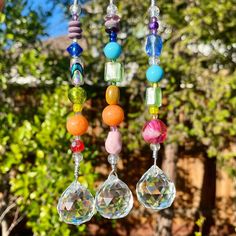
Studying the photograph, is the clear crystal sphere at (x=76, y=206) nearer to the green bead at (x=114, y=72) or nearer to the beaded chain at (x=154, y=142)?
the beaded chain at (x=154, y=142)

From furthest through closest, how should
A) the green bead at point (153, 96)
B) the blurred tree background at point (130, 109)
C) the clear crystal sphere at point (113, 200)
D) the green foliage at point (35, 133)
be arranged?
the blurred tree background at point (130, 109) < the green foliage at point (35, 133) < the green bead at point (153, 96) < the clear crystal sphere at point (113, 200)

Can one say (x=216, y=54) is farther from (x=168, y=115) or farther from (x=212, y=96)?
(x=168, y=115)

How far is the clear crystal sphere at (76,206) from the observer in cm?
159

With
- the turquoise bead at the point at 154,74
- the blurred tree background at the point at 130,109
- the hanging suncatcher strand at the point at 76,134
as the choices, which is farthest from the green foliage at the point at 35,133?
the turquoise bead at the point at 154,74

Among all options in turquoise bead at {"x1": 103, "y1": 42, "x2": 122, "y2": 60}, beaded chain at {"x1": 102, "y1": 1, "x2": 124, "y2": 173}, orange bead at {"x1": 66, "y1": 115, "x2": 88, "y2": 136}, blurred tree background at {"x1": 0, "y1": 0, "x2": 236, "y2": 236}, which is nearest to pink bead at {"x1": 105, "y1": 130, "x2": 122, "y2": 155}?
beaded chain at {"x1": 102, "y1": 1, "x2": 124, "y2": 173}

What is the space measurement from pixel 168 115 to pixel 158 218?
36.6 inches

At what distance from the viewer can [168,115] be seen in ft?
15.2

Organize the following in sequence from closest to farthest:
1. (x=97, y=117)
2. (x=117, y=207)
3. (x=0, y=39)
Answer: (x=117, y=207) → (x=0, y=39) → (x=97, y=117)

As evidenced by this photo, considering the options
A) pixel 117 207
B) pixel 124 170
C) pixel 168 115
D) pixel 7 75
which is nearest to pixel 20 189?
pixel 7 75

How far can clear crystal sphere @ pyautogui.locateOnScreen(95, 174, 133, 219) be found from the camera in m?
1.57

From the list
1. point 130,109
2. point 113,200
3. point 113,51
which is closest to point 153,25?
point 113,51

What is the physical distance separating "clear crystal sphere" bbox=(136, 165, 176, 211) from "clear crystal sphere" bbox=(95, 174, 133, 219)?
5 cm

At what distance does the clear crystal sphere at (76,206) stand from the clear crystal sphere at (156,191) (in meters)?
0.15

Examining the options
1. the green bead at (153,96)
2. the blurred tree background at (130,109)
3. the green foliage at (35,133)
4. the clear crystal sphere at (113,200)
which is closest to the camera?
the clear crystal sphere at (113,200)
